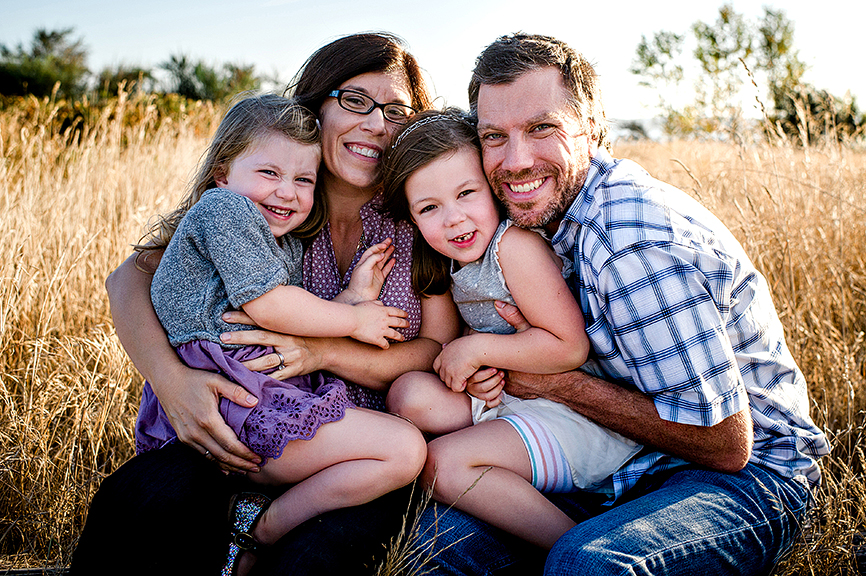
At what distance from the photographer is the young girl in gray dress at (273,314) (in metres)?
2.04

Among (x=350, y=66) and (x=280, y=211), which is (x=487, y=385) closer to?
(x=280, y=211)

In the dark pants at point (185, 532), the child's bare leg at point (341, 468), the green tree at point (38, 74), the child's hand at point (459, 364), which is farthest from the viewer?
the green tree at point (38, 74)

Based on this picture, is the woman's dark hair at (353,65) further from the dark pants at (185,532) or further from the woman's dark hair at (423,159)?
the dark pants at (185,532)

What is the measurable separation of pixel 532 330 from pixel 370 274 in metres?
0.72

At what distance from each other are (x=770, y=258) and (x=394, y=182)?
2.58 metres

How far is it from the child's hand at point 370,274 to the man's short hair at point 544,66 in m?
0.79

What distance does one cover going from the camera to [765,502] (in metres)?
2.07

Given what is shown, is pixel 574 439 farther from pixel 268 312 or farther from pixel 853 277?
pixel 853 277

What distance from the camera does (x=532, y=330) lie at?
2264 millimetres

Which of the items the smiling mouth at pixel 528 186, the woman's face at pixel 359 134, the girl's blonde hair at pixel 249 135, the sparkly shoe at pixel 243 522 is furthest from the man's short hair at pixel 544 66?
the sparkly shoe at pixel 243 522

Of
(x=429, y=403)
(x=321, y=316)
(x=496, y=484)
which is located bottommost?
(x=496, y=484)

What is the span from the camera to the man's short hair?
2.29 m

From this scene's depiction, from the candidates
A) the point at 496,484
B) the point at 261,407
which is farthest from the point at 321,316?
the point at 496,484

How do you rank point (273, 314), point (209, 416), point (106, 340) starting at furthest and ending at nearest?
point (106, 340), point (273, 314), point (209, 416)
